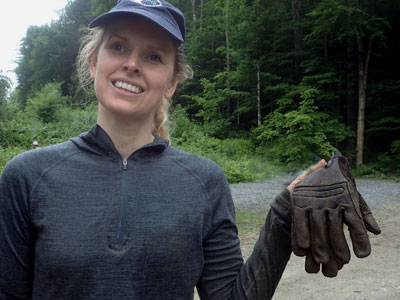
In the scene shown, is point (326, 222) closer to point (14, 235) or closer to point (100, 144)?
point (100, 144)

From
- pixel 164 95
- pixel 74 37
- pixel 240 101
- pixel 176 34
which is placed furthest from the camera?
pixel 74 37

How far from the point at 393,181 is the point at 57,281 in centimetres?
1318

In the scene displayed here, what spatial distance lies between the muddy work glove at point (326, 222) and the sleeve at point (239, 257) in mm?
77

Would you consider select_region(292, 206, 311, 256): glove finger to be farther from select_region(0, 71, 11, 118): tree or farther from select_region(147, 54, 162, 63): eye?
select_region(0, 71, 11, 118): tree

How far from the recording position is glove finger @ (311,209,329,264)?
121cm

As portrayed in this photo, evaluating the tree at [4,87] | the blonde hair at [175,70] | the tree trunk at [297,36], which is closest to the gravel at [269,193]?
the blonde hair at [175,70]

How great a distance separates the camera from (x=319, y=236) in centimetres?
122

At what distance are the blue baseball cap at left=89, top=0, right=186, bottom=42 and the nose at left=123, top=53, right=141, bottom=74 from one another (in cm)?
14

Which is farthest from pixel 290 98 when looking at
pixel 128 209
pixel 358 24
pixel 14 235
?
pixel 14 235

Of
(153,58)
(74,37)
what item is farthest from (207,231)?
(74,37)

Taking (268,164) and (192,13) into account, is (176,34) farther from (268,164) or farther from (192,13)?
(192,13)

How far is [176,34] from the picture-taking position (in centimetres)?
137

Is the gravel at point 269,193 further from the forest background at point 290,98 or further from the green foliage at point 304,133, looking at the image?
the green foliage at point 304,133

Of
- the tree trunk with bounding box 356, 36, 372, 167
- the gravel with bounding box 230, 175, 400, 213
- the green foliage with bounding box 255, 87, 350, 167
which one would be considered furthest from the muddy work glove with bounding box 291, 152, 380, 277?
the tree trunk with bounding box 356, 36, 372, 167
